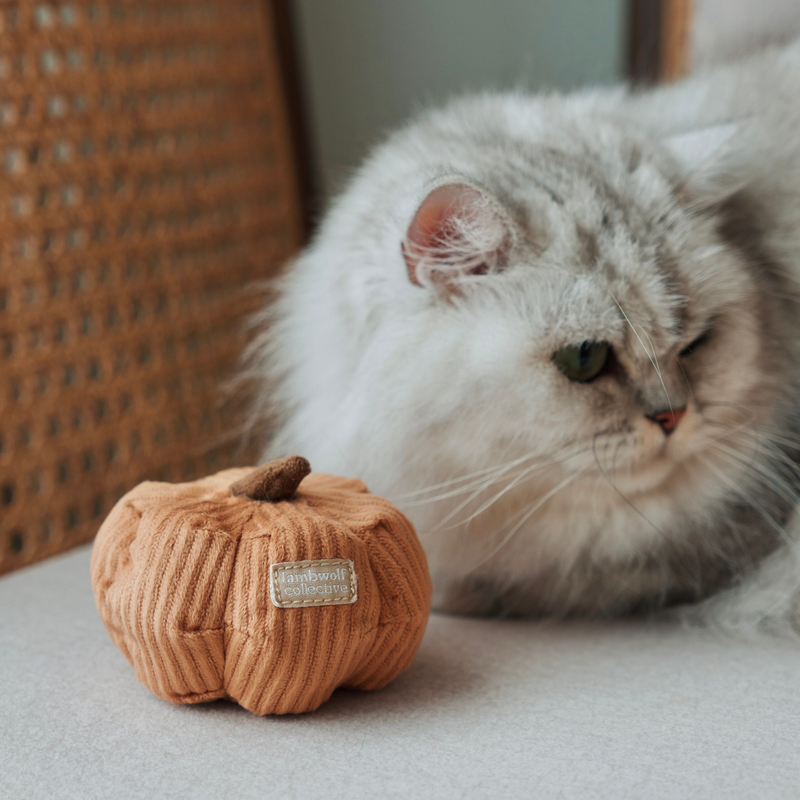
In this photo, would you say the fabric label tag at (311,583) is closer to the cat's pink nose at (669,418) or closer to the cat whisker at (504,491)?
the cat whisker at (504,491)

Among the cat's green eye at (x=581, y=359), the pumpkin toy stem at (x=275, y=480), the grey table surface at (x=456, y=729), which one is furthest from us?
the cat's green eye at (x=581, y=359)

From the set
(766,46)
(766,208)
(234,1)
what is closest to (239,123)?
(234,1)

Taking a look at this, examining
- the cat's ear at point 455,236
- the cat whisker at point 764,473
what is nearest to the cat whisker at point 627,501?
the cat whisker at point 764,473

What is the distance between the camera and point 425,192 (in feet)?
2.80

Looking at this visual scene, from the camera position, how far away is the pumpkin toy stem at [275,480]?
2.51ft

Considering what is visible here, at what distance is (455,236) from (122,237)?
1.11 m

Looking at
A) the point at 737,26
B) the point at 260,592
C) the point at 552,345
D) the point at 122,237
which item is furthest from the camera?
the point at 122,237

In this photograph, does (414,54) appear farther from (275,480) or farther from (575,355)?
(275,480)

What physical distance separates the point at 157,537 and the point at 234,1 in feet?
5.47

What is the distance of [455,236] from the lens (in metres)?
0.90

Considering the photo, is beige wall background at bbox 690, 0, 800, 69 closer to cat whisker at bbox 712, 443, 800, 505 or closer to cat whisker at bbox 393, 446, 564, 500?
cat whisker at bbox 712, 443, 800, 505

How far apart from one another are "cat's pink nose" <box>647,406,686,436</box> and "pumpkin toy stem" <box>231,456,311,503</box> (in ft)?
1.33

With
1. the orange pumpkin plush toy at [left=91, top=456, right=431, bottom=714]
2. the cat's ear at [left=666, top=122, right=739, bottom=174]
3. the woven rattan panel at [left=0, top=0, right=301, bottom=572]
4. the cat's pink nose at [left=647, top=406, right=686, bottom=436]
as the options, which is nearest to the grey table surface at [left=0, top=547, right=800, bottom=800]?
the orange pumpkin plush toy at [left=91, top=456, right=431, bottom=714]

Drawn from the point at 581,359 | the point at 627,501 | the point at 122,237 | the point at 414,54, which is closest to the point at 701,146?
the point at 581,359
